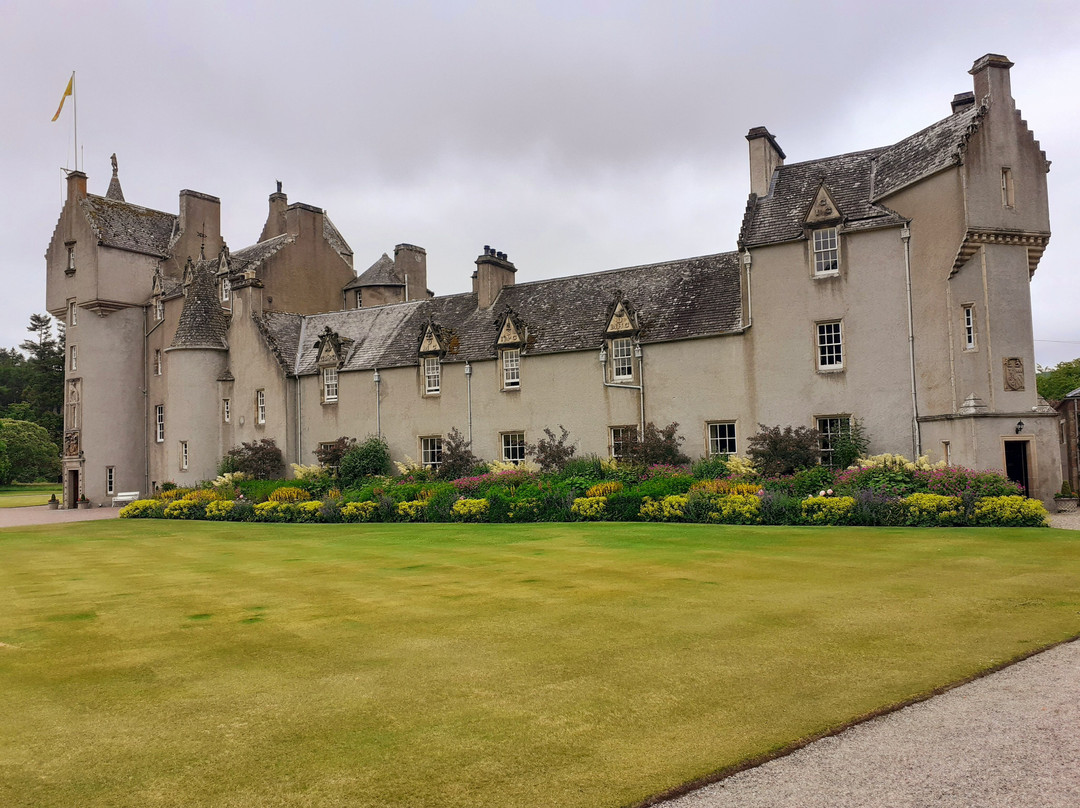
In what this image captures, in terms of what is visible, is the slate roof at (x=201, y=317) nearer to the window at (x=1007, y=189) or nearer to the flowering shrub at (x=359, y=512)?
the flowering shrub at (x=359, y=512)

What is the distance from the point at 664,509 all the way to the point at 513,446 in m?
11.0

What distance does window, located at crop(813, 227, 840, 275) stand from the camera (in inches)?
1062

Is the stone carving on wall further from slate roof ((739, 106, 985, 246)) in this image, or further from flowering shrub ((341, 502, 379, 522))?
flowering shrub ((341, 502, 379, 522))

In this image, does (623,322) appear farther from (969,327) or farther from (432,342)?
(969,327)

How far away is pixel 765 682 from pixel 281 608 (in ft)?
23.6

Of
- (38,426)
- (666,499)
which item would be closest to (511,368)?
(666,499)

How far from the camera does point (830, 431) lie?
1049 inches

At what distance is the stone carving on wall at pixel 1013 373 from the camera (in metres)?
23.9

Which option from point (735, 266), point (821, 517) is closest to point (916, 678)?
point (821, 517)

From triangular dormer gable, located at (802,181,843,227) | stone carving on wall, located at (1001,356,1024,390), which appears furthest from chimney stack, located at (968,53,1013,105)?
stone carving on wall, located at (1001,356,1024,390)

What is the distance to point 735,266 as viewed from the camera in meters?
30.4

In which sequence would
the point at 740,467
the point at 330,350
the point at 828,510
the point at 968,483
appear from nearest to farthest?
1. the point at 968,483
2. the point at 828,510
3. the point at 740,467
4. the point at 330,350

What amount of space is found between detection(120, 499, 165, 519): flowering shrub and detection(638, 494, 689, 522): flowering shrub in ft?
74.8

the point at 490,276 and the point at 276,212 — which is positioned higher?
the point at 276,212
